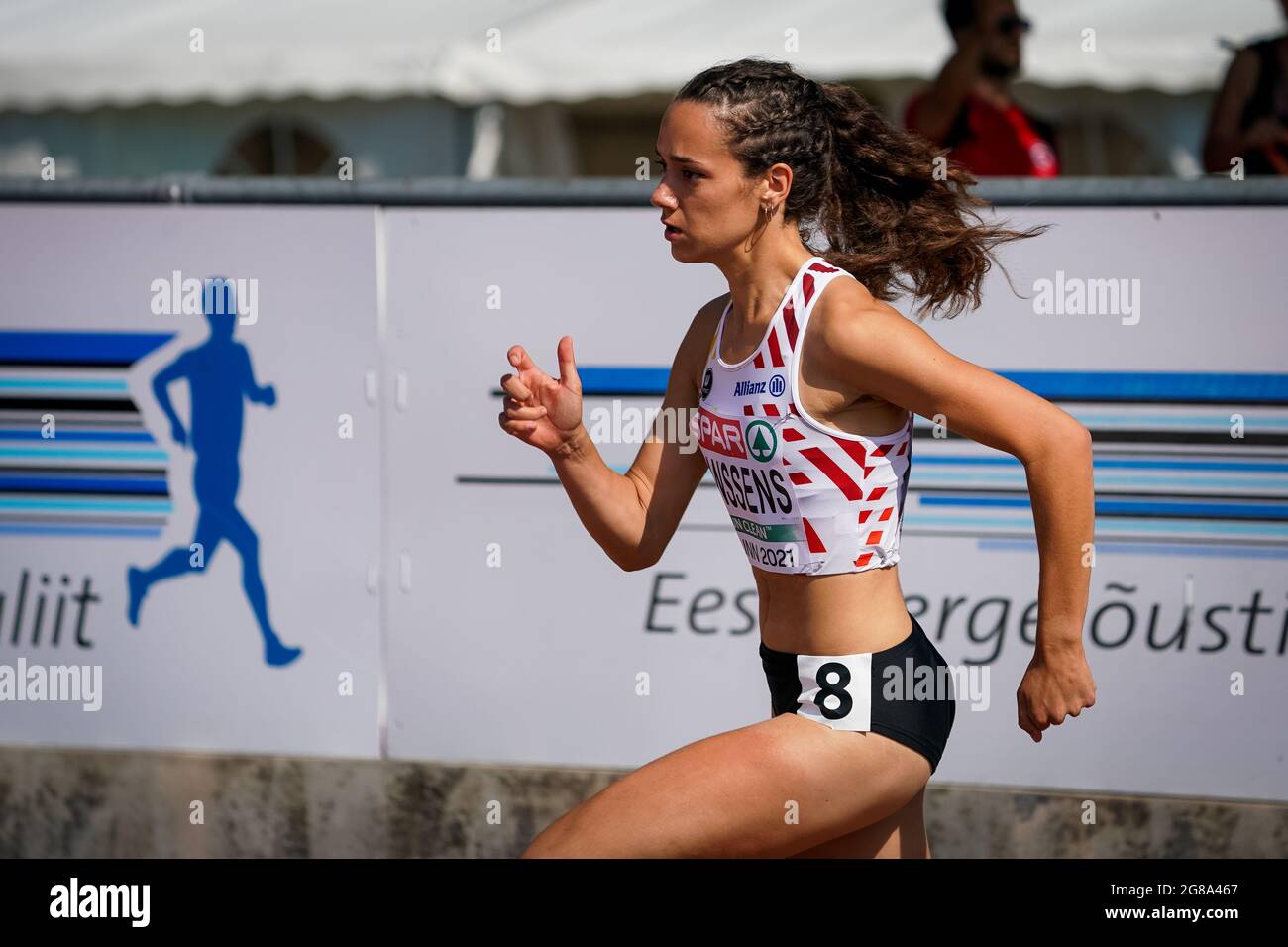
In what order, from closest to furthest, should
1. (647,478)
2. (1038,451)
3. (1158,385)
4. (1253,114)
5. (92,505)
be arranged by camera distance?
1. (1038,451)
2. (647,478)
3. (1158,385)
4. (92,505)
5. (1253,114)

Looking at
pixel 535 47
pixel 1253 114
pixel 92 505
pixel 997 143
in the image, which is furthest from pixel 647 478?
pixel 535 47

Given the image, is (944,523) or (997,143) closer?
(944,523)

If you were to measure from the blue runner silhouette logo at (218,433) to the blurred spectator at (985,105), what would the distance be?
255 centimetres

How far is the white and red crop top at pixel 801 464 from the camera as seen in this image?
8.29 ft

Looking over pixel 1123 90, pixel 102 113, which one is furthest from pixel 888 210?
pixel 102 113

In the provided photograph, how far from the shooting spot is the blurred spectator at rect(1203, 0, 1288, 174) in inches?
191

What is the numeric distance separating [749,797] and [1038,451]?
782 millimetres

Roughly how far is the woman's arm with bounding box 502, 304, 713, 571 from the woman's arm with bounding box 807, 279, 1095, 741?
0.53 metres

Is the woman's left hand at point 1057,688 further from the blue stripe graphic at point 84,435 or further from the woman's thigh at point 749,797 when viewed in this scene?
the blue stripe graphic at point 84,435

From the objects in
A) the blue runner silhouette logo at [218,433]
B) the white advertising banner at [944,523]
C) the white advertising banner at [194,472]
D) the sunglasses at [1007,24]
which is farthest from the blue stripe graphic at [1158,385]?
the sunglasses at [1007,24]

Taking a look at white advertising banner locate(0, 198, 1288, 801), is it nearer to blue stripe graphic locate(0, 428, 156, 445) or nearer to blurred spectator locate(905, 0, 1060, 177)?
blue stripe graphic locate(0, 428, 156, 445)

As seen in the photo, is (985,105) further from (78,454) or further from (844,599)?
(78,454)

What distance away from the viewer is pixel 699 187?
2.56 meters

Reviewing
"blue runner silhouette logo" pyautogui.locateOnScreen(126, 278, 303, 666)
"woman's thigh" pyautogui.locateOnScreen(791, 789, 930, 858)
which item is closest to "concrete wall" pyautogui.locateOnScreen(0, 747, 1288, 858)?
"blue runner silhouette logo" pyautogui.locateOnScreen(126, 278, 303, 666)
